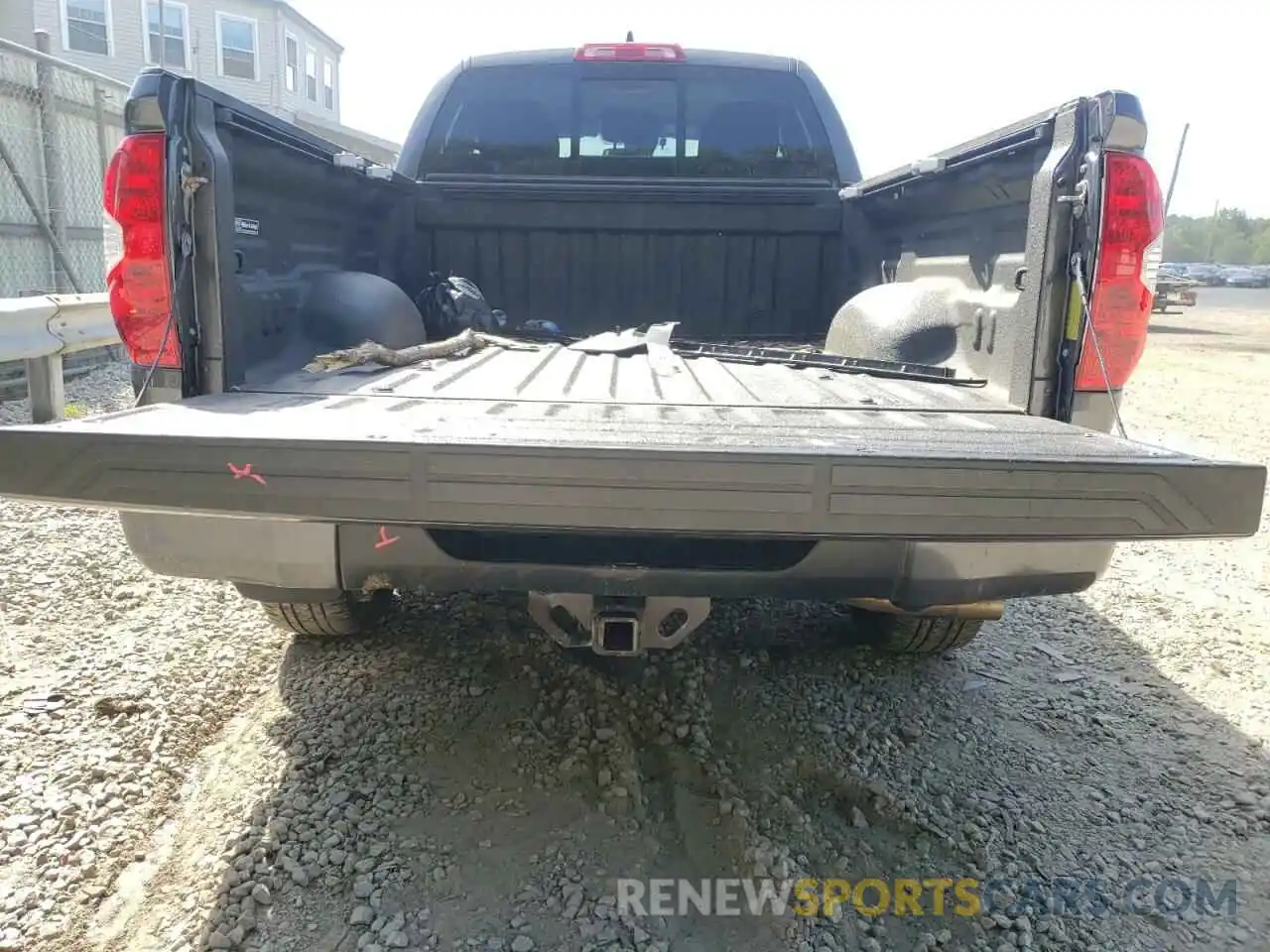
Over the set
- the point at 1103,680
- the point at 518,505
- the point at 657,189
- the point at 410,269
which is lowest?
the point at 1103,680

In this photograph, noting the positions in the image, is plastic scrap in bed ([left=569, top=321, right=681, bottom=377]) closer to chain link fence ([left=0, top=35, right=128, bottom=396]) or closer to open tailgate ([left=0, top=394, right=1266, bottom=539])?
open tailgate ([left=0, top=394, right=1266, bottom=539])

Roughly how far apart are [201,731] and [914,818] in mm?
2093

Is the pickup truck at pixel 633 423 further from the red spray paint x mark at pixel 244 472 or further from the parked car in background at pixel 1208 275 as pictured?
the parked car in background at pixel 1208 275

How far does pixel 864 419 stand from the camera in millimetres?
2363

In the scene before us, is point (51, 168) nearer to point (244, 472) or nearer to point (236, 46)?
point (244, 472)

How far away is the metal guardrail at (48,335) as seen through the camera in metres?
5.62

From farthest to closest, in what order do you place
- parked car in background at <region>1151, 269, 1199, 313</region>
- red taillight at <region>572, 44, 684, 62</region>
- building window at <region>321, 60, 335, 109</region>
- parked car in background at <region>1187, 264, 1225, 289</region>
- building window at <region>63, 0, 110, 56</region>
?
1. parked car in background at <region>1187, 264, 1225, 289</region>
2. building window at <region>321, 60, 335, 109</region>
3. parked car in background at <region>1151, 269, 1199, 313</region>
4. building window at <region>63, 0, 110, 56</region>
5. red taillight at <region>572, 44, 684, 62</region>

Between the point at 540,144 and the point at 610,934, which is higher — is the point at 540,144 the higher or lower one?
the higher one

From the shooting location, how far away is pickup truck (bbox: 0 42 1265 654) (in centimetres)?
188

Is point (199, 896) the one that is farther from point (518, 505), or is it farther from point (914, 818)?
point (914, 818)

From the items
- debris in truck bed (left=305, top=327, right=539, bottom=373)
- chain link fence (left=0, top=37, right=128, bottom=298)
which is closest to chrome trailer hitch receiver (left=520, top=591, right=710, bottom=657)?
debris in truck bed (left=305, top=327, right=539, bottom=373)

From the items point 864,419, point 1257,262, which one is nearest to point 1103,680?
point 864,419

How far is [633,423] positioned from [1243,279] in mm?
60742

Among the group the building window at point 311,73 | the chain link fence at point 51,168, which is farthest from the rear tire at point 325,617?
the building window at point 311,73
